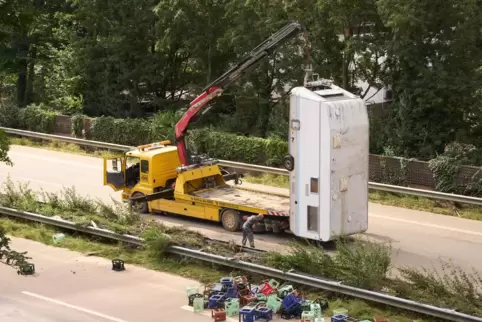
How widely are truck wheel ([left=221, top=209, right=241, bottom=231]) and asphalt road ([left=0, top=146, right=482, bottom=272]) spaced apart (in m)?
0.22

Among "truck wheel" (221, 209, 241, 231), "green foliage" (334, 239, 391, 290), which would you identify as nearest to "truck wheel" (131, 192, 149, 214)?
"truck wheel" (221, 209, 241, 231)

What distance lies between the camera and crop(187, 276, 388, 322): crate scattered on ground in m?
15.1

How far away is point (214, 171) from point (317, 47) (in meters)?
8.81

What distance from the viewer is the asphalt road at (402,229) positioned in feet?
63.5

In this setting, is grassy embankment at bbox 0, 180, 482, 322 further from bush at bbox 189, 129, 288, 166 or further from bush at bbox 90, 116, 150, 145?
bush at bbox 90, 116, 150, 145

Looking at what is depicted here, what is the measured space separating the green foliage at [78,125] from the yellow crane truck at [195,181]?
11.1 meters

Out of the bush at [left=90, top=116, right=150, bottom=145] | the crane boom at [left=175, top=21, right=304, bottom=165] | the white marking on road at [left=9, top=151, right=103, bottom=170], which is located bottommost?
the white marking on road at [left=9, top=151, right=103, bottom=170]

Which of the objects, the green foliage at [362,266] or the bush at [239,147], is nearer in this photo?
the green foliage at [362,266]

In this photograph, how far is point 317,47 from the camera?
29.7 metres

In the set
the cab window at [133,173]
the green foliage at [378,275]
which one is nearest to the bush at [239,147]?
the cab window at [133,173]

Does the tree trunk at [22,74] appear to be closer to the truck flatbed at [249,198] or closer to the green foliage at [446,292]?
the truck flatbed at [249,198]

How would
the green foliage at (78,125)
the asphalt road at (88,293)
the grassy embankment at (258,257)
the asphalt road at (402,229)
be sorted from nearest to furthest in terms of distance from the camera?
1. the grassy embankment at (258,257)
2. the asphalt road at (88,293)
3. the asphalt road at (402,229)
4. the green foliage at (78,125)

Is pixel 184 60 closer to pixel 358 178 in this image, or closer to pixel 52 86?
pixel 52 86

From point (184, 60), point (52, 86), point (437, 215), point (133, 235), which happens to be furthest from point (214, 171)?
point (52, 86)
